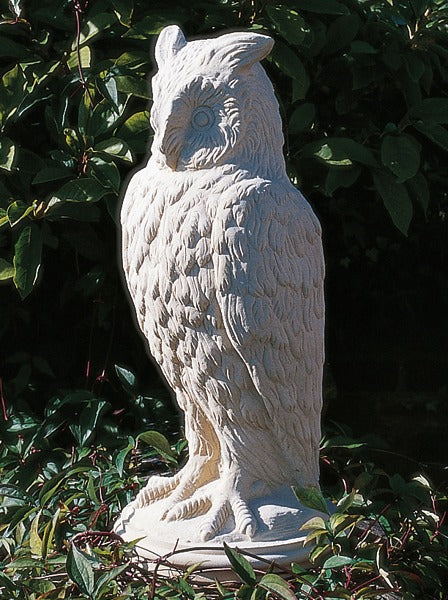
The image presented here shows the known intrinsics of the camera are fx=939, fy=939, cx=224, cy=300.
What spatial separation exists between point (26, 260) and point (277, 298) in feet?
2.99

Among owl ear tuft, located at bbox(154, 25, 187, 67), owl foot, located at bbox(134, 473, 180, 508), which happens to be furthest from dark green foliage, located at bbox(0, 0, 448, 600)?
owl ear tuft, located at bbox(154, 25, 187, 67)

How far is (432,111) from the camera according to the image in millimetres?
2768

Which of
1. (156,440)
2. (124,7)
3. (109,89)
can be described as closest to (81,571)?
(156,440)

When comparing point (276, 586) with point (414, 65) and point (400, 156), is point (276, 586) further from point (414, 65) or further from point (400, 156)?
point (414, 65)

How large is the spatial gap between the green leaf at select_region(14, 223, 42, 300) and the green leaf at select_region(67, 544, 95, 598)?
1.00m

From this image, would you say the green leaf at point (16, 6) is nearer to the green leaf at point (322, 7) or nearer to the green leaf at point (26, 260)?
the green leaf at point (26, 260)

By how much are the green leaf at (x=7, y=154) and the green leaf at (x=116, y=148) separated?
0.78 ft

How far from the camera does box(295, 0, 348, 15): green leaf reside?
267 centimetres

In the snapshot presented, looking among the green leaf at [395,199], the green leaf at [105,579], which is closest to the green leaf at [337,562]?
the green leaf at [105,579]

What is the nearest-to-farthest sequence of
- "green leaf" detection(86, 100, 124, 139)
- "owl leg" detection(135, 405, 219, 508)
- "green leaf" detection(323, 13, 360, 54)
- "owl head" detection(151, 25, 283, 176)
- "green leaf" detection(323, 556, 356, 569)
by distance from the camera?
"green leaf" detection(323, 556, 356, 569) → "owl head" detection(151, 25, 283, 176) → "owl leg" detection(135, 405, 219, 508) → "green leaf" detection(86, 100, 124, 139) → "green leaf" detection(323, 13, 360, 54)

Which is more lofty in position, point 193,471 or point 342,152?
point 342,152

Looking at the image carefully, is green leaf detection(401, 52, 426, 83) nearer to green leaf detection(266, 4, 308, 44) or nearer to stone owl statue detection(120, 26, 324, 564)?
green leaf detection(266, 4, 308, 44)

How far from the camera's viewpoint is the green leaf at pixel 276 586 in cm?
169

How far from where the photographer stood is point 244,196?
1866 mm
